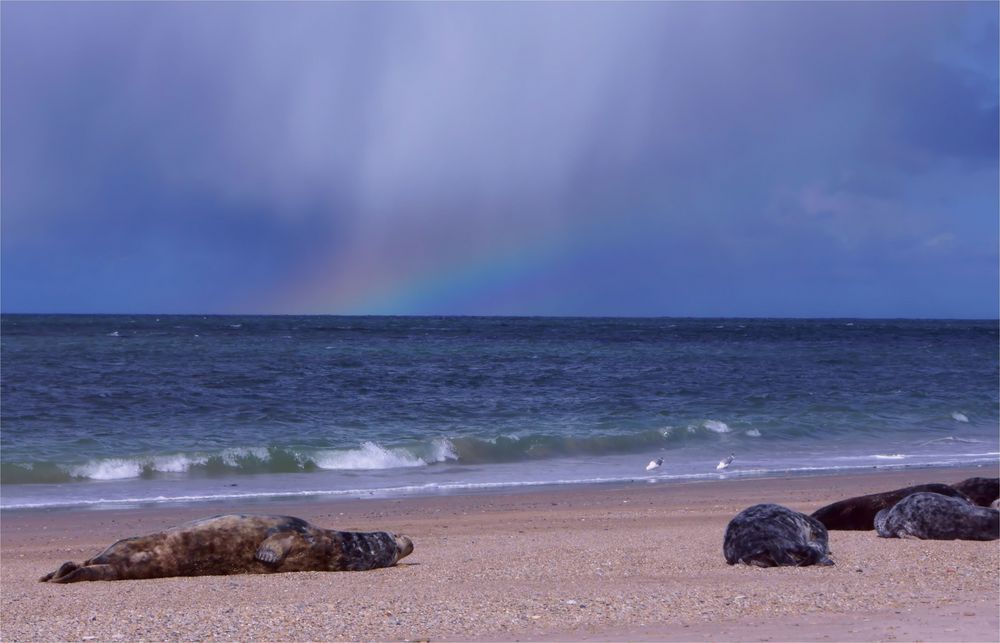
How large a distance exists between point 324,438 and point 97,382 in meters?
13.9

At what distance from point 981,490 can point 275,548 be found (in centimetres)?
857

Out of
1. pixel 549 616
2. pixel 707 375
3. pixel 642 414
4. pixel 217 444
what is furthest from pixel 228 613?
pixel 707 375

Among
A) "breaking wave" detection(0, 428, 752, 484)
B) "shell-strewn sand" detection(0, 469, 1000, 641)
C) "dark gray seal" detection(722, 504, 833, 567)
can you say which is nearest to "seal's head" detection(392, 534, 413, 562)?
"shell-strewn sand" detection(0, 469, 1000, 641)

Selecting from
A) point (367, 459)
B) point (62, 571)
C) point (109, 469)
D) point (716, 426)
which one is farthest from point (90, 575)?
point (716, 426)

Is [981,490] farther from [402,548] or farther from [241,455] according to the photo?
[241,455]

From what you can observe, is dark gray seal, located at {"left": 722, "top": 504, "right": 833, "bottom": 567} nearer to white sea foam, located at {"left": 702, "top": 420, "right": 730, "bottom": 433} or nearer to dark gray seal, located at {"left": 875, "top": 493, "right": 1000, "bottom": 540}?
dark gray seal, located at {"left": 875, "top": 493, "right": 1000, "bottom": 540}

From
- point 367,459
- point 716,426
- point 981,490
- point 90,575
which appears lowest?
point 90,575

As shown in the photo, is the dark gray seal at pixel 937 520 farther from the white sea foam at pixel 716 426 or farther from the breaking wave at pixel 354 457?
the white sea foam at pixel 716 426

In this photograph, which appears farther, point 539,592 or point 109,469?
point 109,469

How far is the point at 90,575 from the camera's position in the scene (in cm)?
838

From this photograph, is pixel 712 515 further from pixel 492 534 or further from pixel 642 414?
pixel 642 414

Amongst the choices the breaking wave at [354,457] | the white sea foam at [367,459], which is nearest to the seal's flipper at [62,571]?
the breaking wave at [354,457]

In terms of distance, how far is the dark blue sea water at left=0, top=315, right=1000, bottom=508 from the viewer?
17359 mm

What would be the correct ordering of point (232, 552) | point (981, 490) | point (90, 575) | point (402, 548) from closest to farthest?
point (90, 575)
point (232, 552)
point (402, 548)
point (981, 490)
